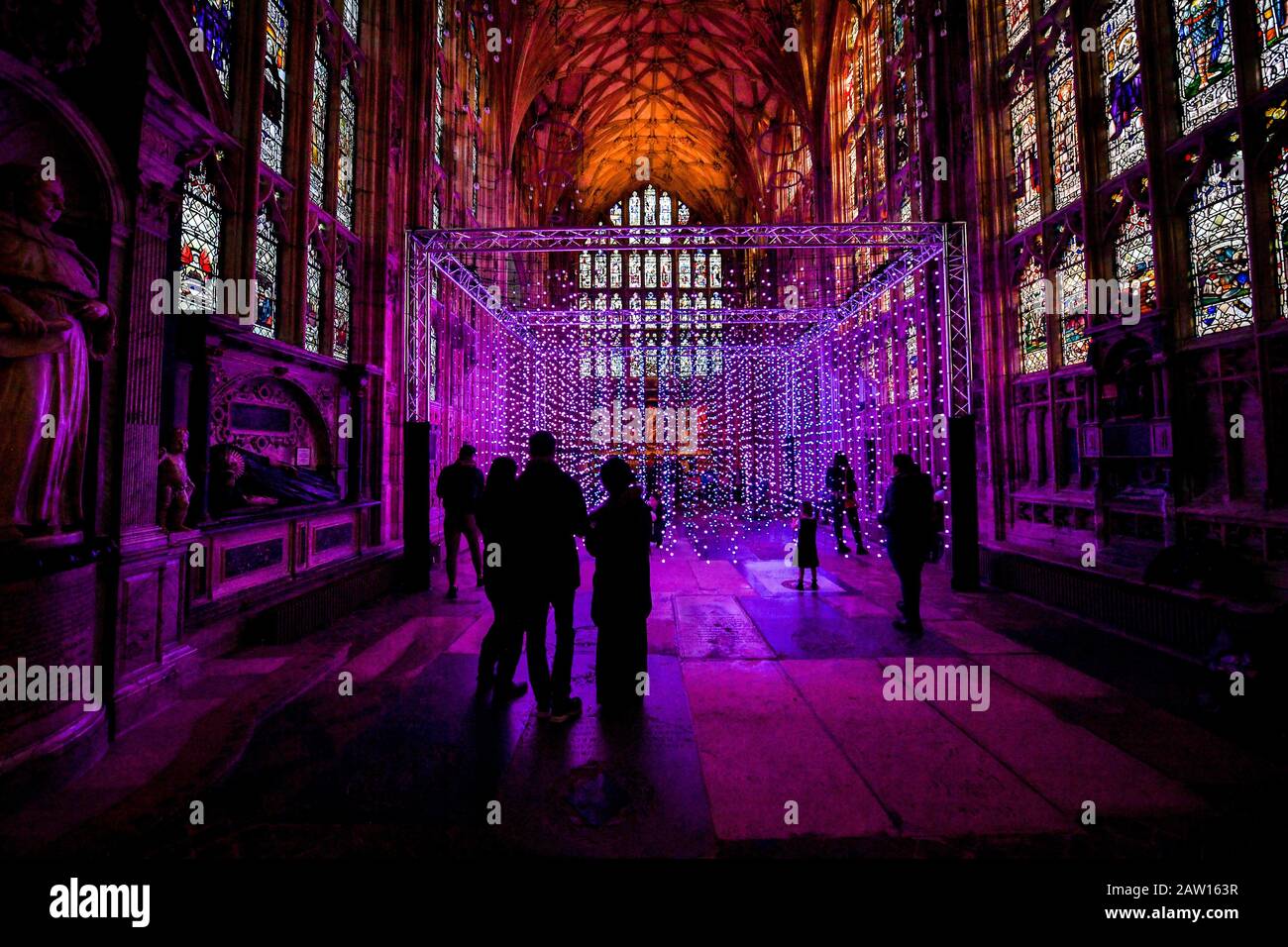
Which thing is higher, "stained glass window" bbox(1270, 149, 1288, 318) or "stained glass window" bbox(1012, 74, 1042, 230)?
"stained glass window" bbox(1012, 74, 1042, 230)

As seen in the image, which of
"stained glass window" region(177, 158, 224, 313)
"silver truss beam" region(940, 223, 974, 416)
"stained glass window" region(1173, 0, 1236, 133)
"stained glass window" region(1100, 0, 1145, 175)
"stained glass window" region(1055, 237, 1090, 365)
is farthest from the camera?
"silver truss beam" region(940, 223, 974, 416)

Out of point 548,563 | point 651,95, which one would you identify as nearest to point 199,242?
point 548,563

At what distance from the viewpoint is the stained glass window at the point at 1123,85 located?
19.3 ft

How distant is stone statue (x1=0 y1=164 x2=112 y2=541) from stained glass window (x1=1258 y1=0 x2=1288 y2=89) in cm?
928

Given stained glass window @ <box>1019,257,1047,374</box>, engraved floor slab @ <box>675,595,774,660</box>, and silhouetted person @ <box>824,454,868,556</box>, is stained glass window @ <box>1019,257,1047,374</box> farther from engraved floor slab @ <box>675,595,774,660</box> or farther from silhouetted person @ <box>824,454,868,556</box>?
engraved floor slab @ <box>675,595,774,660</box>

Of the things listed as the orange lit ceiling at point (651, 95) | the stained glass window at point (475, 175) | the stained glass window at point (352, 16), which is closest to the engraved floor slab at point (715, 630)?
the stained glass window at point (352, 16)

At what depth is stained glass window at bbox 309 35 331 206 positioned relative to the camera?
6.98m

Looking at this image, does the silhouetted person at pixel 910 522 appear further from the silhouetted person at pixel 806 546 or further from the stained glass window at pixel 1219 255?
the stained glass window at pixel 1219 255

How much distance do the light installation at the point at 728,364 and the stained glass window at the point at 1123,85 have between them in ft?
6.30

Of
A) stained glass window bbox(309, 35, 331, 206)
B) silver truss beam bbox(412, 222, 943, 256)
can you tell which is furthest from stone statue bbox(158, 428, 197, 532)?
silver truss beam bbox(412, 222, 943, 256)

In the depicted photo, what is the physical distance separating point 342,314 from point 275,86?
2.70 m
